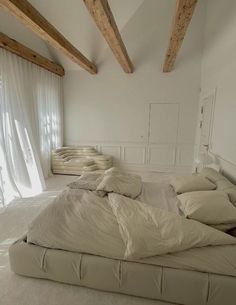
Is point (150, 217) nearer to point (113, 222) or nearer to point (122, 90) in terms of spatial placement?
point (113, 222)

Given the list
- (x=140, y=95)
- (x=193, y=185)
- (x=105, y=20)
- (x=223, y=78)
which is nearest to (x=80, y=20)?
(x=105, y=20)

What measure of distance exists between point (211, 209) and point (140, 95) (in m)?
3.98

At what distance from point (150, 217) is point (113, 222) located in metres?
0.31

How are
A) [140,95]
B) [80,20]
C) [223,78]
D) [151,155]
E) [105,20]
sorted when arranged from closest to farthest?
[105,20]
[223,78]
[80,20]
[140,95]
[151,155]

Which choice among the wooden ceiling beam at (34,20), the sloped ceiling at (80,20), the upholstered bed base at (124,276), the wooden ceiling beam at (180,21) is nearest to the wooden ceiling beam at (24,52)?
the sloped ceiling at (80,20)

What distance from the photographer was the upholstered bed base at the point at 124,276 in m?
1.31

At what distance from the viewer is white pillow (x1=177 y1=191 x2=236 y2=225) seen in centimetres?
153

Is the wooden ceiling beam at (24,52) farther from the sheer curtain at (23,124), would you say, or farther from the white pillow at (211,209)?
the white pillow at (211,209)

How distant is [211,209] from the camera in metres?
1.57

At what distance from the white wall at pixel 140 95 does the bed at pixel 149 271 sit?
12.7 feet

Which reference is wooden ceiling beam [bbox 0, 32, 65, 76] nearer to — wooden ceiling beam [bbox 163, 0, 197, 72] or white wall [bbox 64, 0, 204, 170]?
white wall [bbox 64, 0, 204, 170]

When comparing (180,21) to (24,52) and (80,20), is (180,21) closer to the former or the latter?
(80,20)

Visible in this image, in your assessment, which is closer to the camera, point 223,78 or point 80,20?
point 223,78

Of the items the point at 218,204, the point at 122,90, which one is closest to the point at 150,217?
the point at 218,204
